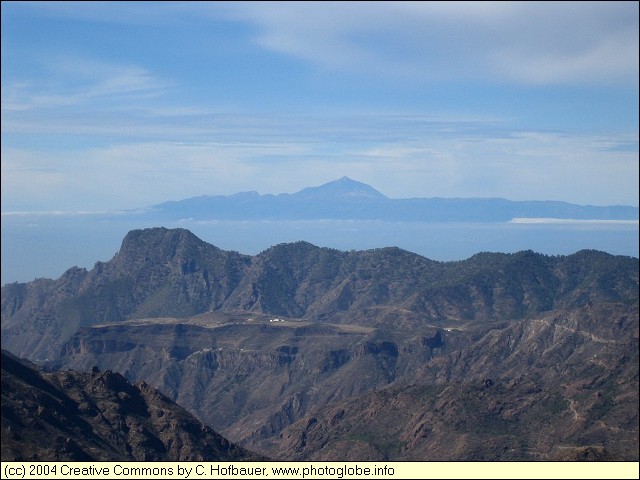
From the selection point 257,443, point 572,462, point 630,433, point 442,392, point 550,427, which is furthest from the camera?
point 257,443

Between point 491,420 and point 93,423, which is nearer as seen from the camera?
point 93,423

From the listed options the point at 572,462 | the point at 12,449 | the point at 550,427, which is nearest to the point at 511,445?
the point at 550,427

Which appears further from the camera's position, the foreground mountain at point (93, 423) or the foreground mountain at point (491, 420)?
the foreground mountain at point (491, 420)

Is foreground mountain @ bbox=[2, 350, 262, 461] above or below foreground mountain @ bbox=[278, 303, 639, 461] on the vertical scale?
above

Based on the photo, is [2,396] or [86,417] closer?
[2,396]

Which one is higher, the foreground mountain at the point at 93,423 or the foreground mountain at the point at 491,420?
the foreground mountain at the point at 93,423

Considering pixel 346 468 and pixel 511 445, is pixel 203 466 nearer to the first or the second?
pixel 346 468

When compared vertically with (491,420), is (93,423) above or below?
above

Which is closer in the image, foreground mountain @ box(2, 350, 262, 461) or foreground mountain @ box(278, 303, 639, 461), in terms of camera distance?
foreground mountain @ box(2, 350, 262, 461)
